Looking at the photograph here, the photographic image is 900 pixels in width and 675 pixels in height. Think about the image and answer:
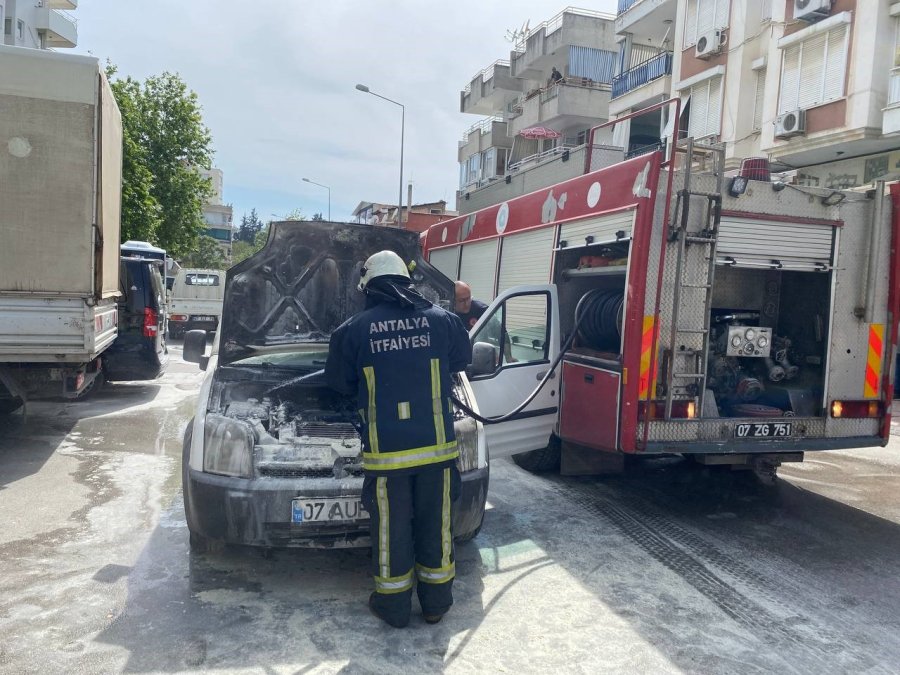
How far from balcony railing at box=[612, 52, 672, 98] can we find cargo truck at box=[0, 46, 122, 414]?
60.1ft

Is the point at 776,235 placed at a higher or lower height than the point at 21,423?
higher

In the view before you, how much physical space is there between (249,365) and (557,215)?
325 cm

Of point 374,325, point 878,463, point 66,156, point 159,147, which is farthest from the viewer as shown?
point 159,147

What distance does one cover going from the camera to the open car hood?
208 inches

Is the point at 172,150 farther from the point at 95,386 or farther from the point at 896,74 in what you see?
the point at 896,74

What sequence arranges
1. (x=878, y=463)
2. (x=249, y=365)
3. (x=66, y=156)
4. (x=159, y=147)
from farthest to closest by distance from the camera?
(x=159, y=147) → (x=878, y=463) → (x=66, y=156) → (x=249, y=365)

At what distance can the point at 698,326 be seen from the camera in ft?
18.1

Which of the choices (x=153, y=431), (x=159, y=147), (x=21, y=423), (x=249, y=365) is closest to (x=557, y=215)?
(x=249, y=365)

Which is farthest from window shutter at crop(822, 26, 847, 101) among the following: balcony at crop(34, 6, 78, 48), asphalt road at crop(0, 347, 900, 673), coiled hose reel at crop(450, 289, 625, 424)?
balcony at crop(34, 6, 78, 48)

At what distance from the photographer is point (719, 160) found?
5.43 meters

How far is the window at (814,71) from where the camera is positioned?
15.1 meters

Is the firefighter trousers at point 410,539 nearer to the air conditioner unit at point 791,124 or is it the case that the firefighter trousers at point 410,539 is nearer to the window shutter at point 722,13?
the air conditioner unit at point 791,124

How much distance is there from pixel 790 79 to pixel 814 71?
65 cm

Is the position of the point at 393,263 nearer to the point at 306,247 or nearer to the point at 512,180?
the point at 306,247
